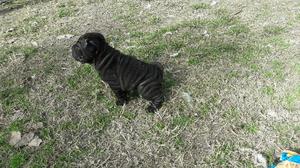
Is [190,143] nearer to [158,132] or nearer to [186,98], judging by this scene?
[158,132]

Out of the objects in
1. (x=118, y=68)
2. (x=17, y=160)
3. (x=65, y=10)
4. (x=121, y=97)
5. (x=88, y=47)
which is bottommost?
(x=17, y=160)

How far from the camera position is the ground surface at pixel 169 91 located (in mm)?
3150

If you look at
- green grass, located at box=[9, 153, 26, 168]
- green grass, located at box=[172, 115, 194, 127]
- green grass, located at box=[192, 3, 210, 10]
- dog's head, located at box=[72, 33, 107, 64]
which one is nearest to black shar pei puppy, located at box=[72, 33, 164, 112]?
dog's head, located at box=[72, 33, 107, 64]

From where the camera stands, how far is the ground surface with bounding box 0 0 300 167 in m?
3.15

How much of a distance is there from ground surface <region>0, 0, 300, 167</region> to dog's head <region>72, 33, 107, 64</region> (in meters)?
0.82

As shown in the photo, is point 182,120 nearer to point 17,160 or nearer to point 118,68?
point 118,68

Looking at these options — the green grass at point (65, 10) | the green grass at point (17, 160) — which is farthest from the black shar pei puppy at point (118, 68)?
the green grass at point (65, 10)

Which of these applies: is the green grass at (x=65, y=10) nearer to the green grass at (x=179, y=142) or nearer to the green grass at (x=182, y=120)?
the green grass at (x=182, y=120)

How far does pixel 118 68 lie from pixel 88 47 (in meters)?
0.36

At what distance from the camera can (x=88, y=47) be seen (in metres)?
2.87

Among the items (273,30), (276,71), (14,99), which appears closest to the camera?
(14,99)

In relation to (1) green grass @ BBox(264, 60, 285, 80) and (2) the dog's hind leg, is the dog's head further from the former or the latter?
(1) green grass @ BBox(264, 60, 285, 80)

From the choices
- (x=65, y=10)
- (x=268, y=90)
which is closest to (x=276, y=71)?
(x=268, y=90)

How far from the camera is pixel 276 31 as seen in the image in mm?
4820
